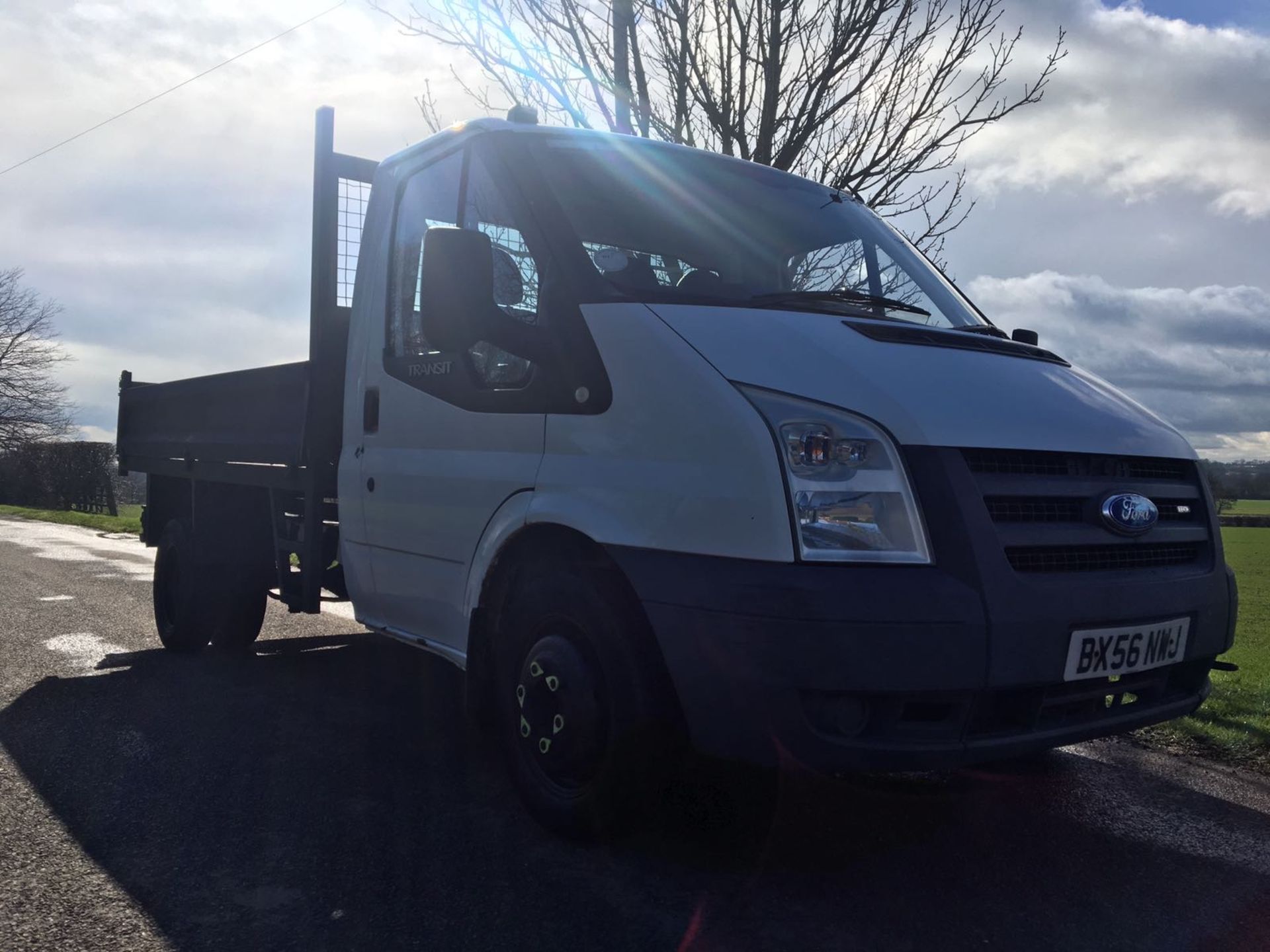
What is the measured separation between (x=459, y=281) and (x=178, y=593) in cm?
388

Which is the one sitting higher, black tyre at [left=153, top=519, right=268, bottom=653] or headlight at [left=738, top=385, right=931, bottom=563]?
headlight at [left=738, top=385, right=931, bottom=563]

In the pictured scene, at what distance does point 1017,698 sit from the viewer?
276 cm

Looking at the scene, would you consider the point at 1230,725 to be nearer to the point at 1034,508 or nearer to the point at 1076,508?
the point at 1076,508

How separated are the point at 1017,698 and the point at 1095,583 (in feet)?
1.23

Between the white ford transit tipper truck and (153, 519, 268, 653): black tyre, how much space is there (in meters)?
1.97

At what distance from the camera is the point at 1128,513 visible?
2.96m

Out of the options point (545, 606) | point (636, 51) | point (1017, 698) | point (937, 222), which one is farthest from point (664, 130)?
point (1017, 698)

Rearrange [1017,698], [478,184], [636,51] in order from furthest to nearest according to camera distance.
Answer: [636,51], [478,184], [1017,698]

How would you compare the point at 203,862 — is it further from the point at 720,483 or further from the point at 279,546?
the point at 279,546

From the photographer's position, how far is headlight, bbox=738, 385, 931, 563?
2664 mm

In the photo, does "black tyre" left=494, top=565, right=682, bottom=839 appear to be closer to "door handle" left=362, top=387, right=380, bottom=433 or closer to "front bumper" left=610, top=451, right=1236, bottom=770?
"front bumper" left=610, top=451, right=1236, bottom=770

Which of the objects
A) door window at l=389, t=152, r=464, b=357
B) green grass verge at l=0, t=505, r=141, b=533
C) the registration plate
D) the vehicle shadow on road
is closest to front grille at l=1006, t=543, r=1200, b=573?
the registration plate

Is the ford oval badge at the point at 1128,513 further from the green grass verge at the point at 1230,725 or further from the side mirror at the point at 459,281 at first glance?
the side mirror at the point at 459,281

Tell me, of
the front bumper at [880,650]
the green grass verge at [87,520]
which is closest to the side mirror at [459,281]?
the front bumper at [880,650]
